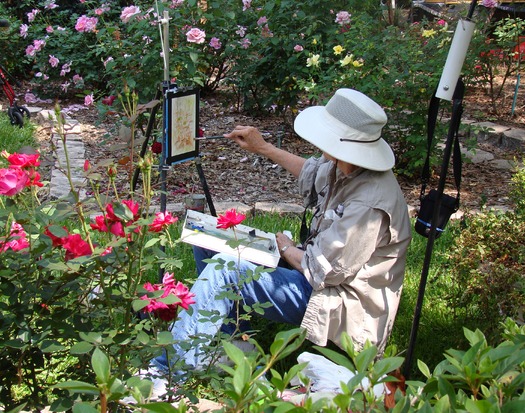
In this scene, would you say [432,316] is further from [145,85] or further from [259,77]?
[259,77]

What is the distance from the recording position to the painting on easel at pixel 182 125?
3037mm

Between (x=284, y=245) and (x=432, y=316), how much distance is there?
89cm

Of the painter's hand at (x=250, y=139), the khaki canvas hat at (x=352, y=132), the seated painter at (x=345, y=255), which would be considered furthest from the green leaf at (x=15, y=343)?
the painter's hand at (x=250, y=139)

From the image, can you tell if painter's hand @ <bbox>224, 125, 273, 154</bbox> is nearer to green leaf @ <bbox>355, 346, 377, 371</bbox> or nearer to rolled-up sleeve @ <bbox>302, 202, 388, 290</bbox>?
rolled-up sleeve @ <bbox>302, 202, 388, 290</bbox>

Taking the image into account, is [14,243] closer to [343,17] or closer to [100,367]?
[100,367]

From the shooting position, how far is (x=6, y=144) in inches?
234

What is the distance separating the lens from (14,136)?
6.15 meters

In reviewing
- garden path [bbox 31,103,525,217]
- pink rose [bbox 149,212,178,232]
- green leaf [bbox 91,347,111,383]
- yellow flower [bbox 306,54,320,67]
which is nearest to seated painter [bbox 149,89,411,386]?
pink rose [bbox 149,212,178,232]

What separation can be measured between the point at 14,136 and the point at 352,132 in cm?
418

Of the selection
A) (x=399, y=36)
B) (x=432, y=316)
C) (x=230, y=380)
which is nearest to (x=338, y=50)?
(x=399, y=36)

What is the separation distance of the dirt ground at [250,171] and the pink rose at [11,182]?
2763 mm

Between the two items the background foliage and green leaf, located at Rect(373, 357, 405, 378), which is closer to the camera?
green leaf, located at Rect(373, 357, 405, 378)

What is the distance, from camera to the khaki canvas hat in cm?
268

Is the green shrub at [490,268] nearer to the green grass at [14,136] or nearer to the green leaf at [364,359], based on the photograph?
the green leaf at [364,359]
